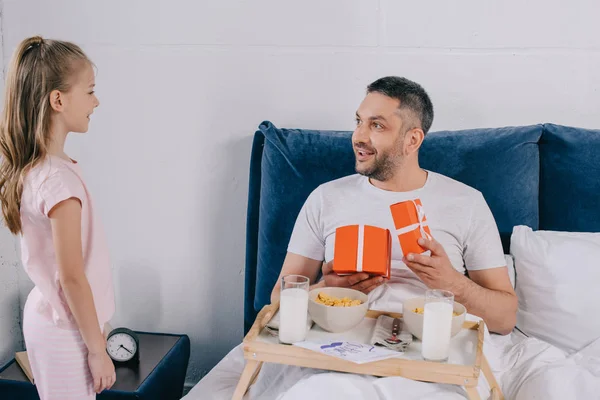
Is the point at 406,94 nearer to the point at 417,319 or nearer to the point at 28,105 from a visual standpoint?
the point at 417,319

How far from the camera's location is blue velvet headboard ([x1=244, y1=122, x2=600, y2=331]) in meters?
1.86

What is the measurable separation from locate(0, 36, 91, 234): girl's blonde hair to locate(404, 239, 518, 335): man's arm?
35.2 inches

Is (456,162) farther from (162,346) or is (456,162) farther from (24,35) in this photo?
(24,35)

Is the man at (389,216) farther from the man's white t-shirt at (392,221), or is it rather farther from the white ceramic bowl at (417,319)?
the white ceramic bowl at (417,319)

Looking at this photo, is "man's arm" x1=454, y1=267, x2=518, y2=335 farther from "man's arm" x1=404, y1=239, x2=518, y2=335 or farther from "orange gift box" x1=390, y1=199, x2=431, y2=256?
"orange gift box" x1=390, y1=199, x2=431, y2=256

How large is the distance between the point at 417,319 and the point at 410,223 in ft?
0.79

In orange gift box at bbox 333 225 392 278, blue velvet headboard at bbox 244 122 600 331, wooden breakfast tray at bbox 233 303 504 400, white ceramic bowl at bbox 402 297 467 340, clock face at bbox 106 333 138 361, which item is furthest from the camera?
clock face at bbox 106 333 138 361

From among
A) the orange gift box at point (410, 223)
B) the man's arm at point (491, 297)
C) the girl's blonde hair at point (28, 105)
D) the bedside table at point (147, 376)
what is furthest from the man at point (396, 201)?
the girl's blonde hair at point (28, 105)

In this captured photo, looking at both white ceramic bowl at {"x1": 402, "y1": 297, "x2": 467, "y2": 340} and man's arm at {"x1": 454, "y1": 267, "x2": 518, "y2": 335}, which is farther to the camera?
man's arm at {"x1": 454, "y1": 267, "x2": 518, "y2": 335}

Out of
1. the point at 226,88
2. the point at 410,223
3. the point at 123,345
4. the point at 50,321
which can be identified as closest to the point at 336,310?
the point at 410,223

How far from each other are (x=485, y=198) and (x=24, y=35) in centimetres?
169

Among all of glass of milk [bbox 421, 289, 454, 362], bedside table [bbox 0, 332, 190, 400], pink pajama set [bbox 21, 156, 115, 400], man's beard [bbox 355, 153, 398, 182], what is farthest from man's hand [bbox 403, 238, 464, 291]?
bedside table [bbox 0, 332, 190, 400]

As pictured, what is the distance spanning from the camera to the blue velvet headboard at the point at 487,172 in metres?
1.86

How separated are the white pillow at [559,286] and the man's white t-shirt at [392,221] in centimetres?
10
